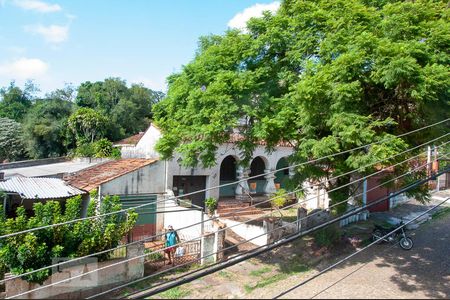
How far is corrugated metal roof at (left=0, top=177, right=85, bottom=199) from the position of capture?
43.1 ft

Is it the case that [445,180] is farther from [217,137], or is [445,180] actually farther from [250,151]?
[217,137]

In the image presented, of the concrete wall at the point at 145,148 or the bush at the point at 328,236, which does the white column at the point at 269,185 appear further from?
the bush at the point at 328,236

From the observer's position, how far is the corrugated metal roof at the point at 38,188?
43.1ft

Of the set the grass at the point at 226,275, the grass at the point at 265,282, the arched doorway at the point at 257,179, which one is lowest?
the grass at the point at 226,275

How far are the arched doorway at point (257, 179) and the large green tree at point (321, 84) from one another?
874cm

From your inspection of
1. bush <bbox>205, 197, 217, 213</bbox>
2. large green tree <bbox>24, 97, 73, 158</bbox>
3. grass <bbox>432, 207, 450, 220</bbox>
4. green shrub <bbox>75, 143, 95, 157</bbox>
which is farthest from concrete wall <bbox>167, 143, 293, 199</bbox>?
large green tree <bbox>24, 97, 73, 158</bbox>

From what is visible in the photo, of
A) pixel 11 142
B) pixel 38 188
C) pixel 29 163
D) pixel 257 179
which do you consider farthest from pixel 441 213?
pixel 11 142

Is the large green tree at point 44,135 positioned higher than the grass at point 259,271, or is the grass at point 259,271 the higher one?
the large green tree at point 44,135

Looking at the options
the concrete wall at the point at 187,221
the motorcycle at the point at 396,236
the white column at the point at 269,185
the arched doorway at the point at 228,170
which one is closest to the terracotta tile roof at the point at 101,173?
the concrete wall at the point at 187,221

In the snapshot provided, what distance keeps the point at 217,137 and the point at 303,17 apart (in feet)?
Result: 15.0

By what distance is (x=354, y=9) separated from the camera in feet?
34.5

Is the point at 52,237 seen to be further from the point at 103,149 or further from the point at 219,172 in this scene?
the point at 103,149

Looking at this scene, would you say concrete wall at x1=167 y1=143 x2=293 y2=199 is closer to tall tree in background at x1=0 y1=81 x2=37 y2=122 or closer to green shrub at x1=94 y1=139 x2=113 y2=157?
green shrub at x1=94 y1=139 x2=113 y2=157

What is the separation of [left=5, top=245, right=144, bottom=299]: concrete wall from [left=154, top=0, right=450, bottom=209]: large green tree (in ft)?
12.3
